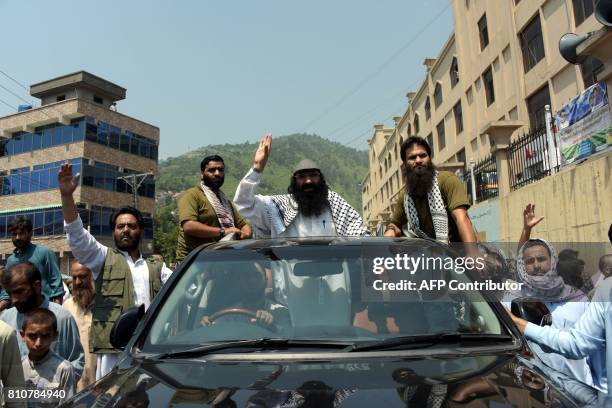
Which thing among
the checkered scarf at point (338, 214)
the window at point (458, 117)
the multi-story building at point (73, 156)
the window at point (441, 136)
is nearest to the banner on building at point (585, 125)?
the checkered scarf at point (338, 214)

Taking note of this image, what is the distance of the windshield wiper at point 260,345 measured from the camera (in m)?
1.90

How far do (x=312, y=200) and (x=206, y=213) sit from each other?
3.06 feet

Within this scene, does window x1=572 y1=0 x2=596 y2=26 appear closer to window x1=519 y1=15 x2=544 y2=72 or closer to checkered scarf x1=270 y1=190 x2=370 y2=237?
window x1=519 y1=15 x2=544 y2=72

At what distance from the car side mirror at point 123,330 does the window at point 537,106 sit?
17.1m

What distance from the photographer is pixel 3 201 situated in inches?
1458

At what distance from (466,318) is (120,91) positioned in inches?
1607

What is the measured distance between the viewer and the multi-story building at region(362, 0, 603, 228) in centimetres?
1518

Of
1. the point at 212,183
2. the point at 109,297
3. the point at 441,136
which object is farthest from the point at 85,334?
the point at 441,136

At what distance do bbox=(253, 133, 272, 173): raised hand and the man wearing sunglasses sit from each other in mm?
514

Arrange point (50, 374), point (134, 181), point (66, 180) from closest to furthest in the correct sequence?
1. point (50, 374)
2. point (66, 180)
3. point (134, 181)

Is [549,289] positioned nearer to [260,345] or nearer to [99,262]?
[260,345]

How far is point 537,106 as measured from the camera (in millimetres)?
17547

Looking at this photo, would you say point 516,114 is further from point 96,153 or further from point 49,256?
point 96,153

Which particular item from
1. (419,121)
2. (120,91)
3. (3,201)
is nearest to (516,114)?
(419,121)
